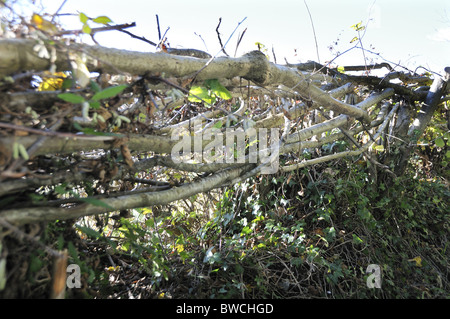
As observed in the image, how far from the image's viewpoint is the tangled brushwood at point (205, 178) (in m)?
1.39

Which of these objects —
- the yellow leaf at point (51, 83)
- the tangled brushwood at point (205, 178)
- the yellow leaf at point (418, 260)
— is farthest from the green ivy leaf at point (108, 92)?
the yellow leaf at point (418, 260)

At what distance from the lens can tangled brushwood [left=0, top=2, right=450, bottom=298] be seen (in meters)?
1.39

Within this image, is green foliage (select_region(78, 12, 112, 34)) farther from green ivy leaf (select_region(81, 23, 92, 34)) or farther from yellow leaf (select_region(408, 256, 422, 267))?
yellow leaf (select_region(408, 256, 422, 267))

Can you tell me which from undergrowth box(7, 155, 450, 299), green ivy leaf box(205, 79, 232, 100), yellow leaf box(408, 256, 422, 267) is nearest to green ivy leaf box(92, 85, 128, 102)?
green ivy leaf box(205, 79, 232, 100)

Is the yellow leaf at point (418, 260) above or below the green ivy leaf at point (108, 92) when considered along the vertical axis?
below

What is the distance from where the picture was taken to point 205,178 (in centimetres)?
220

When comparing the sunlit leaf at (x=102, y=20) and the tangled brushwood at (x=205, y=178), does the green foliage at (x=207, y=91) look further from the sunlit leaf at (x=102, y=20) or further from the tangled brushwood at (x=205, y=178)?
the sunlit leaf at (x=102, y=20)

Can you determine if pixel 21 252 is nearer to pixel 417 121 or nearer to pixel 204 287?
pixel 204 287

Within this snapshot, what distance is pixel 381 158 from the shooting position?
13.3 feet

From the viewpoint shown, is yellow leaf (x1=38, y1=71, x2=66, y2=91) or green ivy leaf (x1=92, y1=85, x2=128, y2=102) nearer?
green ivy leaf (x1=92, y1=85, x2=128, y2=102)

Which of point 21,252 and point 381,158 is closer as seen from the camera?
point 21,252
